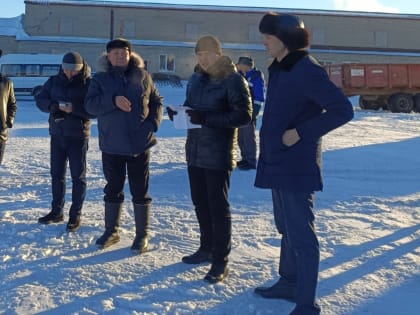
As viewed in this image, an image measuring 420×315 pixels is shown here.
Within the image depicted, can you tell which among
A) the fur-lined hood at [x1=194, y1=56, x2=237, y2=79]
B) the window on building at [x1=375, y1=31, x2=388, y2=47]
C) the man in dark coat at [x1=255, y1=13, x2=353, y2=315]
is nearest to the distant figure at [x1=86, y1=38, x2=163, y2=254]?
the fur-lined hood at [x1=194, y1=56, x2=237, y2=79]

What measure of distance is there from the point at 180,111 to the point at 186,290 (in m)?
1.28

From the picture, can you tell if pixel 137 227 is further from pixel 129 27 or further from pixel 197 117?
pixel 129 27

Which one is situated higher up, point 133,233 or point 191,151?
point 191,151

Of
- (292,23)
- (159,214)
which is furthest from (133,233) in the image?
(292,23)

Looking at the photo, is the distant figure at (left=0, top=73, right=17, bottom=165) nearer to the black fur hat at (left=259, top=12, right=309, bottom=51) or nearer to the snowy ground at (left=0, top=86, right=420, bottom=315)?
the snowy ground at (left=0, top=86, right=420, bottom=315)

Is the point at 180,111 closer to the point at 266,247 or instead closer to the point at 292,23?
the point at 292,23

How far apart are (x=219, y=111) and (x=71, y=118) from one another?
1736 mm

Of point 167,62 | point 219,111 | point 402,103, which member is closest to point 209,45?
point 219,111

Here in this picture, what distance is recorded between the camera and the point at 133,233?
5.08 metres

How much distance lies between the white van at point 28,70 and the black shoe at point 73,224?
73.9 ft

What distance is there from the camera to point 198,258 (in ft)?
14.3

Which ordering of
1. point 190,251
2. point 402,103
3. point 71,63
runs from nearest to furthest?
1. point 190,251
2. point 71,63
3. point 402,103

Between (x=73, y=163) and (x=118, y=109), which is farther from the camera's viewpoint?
(x=73, y=163)

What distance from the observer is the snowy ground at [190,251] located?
361cm
